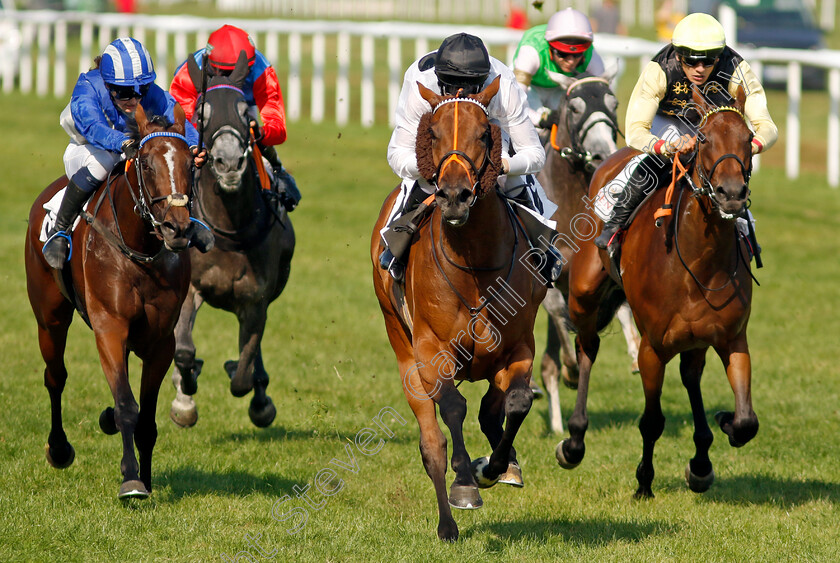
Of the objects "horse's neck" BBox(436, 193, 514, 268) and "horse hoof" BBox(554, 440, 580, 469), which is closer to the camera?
"horse's neck" BBox(436, 193, 514, 268)

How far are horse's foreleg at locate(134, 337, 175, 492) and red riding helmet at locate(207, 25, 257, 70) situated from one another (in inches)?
89.2

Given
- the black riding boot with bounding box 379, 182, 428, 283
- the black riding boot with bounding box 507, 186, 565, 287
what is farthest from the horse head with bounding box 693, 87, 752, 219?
the black riding boot with bounding box 379, 182, 428, 283

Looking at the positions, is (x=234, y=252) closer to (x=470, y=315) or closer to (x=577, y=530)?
(x=470, y=315)

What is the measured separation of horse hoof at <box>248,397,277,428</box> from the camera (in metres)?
8.27

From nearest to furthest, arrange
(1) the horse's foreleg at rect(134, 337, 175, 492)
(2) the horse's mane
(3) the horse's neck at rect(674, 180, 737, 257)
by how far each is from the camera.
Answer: (2) the horse's mane < (3) the horse's neck at rect(674, 180, 737, 257) < (1) the horse's foreleg at rect(134, 337, 175, 492)

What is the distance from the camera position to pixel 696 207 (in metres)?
6.36

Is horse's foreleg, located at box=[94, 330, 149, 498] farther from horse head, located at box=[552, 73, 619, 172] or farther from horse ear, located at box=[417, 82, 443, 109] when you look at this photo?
horse head, located at box=[552, 73, 619, 172]

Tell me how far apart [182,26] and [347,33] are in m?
3.20

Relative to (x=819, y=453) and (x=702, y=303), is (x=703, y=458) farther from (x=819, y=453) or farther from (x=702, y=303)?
(x=819, y=453)

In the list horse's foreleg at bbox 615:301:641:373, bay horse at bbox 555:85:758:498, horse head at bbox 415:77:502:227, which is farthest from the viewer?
horse's foreleg at bbox 615:301:641:373

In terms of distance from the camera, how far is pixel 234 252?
26.2 feet

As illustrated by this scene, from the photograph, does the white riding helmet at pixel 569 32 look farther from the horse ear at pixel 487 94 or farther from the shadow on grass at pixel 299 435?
the horse ear at pixel 487 94

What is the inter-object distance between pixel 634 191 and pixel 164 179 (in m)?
2.90

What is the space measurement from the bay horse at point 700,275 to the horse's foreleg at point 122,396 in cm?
302
